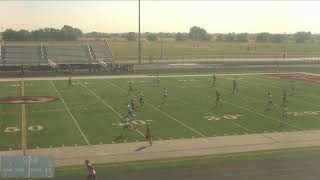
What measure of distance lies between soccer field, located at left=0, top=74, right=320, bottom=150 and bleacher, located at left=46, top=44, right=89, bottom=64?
25693mm

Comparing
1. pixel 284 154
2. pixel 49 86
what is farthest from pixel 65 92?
pixel 284 154

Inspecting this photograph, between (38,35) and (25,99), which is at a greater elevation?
(38,35)

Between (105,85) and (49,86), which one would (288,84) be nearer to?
(105,85)

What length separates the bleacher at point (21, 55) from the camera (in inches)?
2756

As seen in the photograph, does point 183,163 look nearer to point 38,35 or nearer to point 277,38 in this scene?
point 38,35

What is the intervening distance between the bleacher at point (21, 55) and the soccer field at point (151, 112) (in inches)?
940

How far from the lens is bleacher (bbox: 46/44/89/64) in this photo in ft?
237

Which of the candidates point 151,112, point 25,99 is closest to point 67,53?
point 25,99

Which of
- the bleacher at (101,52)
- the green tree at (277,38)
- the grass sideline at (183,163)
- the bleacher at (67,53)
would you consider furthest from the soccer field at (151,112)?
the green tree at (277,38)

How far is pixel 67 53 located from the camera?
75875 millimetres

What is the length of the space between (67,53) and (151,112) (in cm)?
4775

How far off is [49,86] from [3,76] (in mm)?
11858

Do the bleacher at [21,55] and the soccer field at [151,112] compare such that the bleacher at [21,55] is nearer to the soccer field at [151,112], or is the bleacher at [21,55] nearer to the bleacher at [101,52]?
the bleacher at [101,52]

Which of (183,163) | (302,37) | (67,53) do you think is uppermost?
(302,37)
